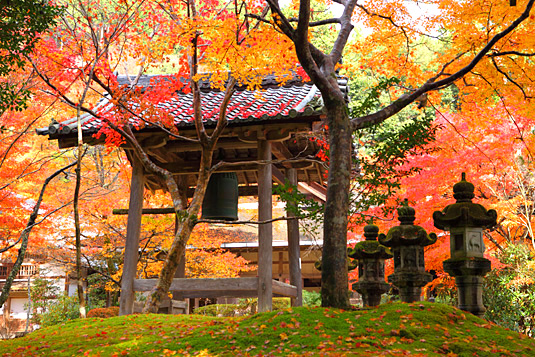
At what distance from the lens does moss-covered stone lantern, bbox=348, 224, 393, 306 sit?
873 cm

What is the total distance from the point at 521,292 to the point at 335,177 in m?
8.27

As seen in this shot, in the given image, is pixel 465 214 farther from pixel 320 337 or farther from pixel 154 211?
pixel 154 211

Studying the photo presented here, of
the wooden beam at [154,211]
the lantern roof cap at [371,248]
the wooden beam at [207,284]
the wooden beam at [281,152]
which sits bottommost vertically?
the wooden beam at [207,284]

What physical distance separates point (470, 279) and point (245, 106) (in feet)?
18.9

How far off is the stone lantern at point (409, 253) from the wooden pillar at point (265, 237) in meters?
3.09

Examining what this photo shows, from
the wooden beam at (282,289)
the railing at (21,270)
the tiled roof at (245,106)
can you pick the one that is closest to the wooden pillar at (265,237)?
the wooden beam at (282,289)

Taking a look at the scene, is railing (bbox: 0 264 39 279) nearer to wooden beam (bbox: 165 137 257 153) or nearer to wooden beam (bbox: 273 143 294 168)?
wooden beam (bbox: 165 137 257 153)

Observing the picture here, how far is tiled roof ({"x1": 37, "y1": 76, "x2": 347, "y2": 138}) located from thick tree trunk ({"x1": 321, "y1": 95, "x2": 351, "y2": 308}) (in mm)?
2219

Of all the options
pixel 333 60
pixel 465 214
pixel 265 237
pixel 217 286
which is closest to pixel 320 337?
pixel 465 214

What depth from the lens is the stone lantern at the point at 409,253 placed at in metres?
7.16

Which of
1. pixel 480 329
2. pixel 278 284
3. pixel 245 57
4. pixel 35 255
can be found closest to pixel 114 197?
pixel 35 255

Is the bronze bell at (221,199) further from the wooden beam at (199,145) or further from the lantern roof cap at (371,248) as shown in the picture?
the lantern roof cap at (371,248)

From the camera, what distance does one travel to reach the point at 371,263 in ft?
29.1

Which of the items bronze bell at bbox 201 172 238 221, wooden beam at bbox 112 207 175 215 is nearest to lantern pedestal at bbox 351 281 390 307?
bronze bell at bbox 201 172 238 221
